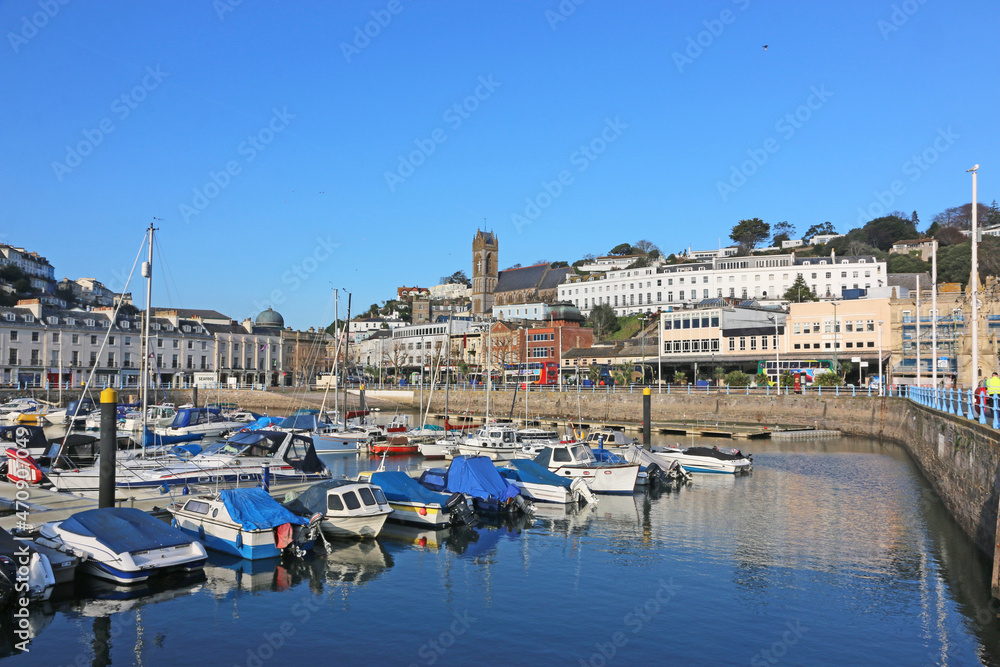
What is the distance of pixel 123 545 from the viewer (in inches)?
853

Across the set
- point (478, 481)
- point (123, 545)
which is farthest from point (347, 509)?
point (123, 545)

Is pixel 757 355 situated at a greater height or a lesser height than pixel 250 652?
greater

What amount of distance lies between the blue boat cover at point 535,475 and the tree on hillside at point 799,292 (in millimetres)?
119857

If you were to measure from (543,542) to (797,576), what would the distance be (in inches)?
359

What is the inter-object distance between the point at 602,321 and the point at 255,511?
458ft

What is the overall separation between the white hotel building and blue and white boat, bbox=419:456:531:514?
125m

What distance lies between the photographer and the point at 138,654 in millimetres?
17844

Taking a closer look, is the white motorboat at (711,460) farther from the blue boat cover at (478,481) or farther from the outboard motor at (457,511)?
the outboard motor at (457,511)

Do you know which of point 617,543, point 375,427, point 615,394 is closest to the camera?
point 617,543

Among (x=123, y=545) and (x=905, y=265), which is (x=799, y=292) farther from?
(x=123, y=545)

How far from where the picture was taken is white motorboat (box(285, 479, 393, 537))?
2794 cm

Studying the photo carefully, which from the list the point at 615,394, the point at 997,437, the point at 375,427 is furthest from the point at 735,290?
the point at 997,437

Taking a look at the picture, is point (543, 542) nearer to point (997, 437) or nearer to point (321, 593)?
point (321, 593)

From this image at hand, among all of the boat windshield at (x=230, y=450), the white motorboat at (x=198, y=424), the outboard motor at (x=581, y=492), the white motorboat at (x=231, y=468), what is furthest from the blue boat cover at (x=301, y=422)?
the outboard motor at (x=581, y=492)
